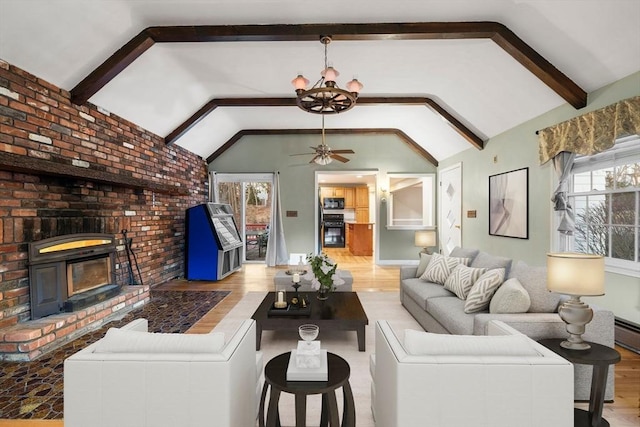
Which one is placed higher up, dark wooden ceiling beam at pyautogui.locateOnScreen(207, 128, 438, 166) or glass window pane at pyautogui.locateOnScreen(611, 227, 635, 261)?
dark wooden ceiling beam at pyautogui.locateOnScreen(207, 128, 438, 166)

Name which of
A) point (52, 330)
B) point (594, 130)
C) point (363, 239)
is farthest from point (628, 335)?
point (363, 239)

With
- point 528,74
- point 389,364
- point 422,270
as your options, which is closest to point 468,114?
point 528,74

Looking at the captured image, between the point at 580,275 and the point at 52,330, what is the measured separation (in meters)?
4.12

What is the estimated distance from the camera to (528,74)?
11.5ft

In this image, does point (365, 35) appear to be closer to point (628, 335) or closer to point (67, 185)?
point (67, 185)

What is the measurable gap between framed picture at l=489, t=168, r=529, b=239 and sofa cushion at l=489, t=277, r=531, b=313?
234 centimetres

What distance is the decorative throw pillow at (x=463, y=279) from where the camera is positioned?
299 cm

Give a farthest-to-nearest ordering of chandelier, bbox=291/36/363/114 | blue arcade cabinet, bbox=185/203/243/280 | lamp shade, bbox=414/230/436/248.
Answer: blue arcade cabinet, bbox=185/203/243/280
lamp shade, bbox=414/230/436/248
chandelier, bbox=291/36/363/114

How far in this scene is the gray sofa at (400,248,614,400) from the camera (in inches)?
79.0

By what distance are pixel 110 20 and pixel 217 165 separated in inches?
177

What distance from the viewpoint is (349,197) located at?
36.4 ft

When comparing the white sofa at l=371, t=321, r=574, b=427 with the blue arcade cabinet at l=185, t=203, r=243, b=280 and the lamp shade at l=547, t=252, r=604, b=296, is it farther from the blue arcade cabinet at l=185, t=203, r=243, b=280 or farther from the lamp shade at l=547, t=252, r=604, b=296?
the blue arcade cabinet at l=185, t=203, r=243, b=280

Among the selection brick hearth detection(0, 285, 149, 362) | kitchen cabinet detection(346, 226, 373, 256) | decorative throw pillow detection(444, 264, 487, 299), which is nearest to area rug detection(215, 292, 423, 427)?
decorative throw pillow detection(444, 264, 487, 299)

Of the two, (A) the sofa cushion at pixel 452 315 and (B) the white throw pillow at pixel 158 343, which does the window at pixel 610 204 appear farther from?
(B) the white throw pillow at pixel 158 343
